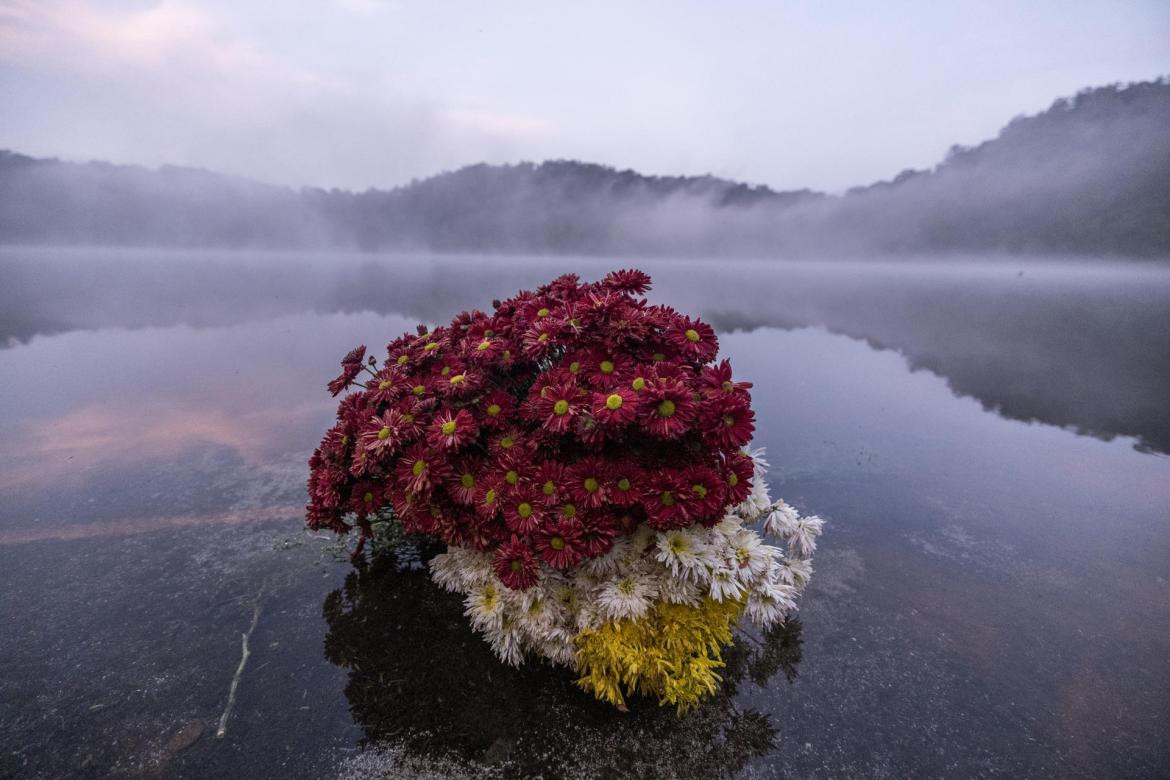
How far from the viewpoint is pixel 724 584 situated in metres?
3.46

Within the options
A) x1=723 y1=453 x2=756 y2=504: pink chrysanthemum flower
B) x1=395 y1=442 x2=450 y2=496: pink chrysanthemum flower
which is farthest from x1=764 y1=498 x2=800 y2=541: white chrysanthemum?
x1=395 y1=442 x2=450 y2=496: pink chrysanthemum flower

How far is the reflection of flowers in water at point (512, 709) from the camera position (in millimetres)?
3402

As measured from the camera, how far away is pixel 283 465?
309 inches

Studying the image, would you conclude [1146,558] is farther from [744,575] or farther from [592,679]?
[592,679]

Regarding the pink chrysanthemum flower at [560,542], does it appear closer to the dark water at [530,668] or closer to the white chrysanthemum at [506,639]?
the white chrysanthemum at [506,639]

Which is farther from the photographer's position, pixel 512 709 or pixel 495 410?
pixel 495 410

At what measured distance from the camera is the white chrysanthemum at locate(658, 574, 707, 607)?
11.5 ft

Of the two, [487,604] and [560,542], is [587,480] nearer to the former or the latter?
[560,542]

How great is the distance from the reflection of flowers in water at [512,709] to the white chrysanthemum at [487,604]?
0.55m

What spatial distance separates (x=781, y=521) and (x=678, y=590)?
1190 millimetres

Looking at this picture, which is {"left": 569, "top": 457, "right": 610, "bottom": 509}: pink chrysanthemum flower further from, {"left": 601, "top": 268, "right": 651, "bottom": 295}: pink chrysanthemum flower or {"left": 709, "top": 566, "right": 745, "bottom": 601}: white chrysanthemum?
{"left": 601, "top": 268, "right": 651, "bottom": 295}: pink chrysanthemum flower

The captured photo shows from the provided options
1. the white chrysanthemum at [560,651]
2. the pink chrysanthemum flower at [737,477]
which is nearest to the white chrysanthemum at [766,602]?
the pink chrysanthemum flower at [737,477]

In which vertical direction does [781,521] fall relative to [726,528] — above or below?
below

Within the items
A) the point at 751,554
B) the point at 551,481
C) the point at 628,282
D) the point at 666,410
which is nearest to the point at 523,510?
the point at 551,481
